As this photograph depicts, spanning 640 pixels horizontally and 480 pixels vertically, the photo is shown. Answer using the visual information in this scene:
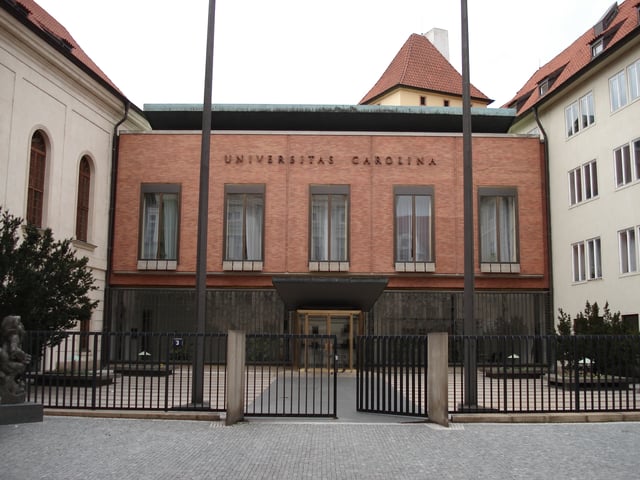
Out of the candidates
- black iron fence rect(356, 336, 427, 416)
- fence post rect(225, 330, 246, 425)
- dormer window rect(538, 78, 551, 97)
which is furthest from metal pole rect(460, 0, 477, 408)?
dormer window rect(538, 78, 551, 97)

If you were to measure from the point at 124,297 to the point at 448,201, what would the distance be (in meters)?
13.6

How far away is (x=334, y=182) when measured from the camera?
28938 millimetres

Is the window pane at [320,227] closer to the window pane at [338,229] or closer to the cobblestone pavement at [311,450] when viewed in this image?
the window pane at [338,229]

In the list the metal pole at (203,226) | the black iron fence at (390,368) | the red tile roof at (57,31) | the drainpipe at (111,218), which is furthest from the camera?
the drainpipe at (111,218)

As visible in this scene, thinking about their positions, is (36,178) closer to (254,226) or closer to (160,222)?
(160,222)

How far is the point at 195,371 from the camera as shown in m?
13.7

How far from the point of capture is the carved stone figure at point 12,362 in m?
12.4

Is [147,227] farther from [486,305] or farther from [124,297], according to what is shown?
[486,305]

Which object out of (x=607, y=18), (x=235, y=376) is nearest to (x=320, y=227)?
(x=607, y=18)

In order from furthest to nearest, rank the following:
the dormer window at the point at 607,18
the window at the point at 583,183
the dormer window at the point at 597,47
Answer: the dormer window at the point at 607,18, the dormer window at the point at 597,47, the window at the point at 583,183

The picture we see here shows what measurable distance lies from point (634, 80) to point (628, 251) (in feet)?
18.5

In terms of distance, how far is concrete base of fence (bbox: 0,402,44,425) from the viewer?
1202cm

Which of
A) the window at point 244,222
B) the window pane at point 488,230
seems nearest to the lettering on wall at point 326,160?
the window at point 244,222

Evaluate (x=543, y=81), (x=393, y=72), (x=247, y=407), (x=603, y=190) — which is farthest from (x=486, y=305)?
(x=393, y=72)
